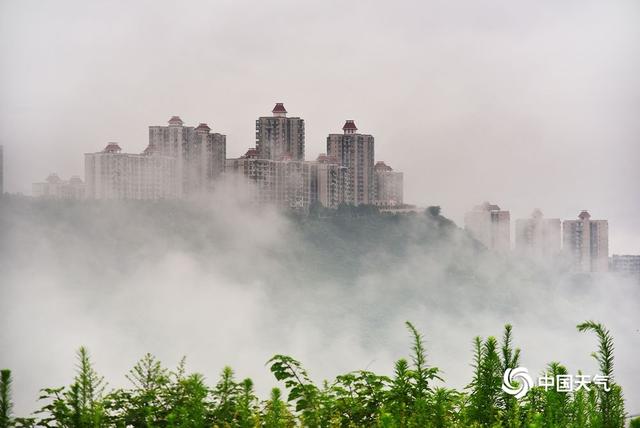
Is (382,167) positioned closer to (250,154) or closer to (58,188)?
(250,154)

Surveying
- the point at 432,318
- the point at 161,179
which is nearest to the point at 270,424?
the point at 161,179

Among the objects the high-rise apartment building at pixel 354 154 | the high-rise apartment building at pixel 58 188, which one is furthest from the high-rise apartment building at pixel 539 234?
the high-rise apartment building at pixel 58 188

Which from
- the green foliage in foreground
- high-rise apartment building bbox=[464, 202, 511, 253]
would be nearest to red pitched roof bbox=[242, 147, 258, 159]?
high-rise apartment building bbox=[464, 202, 511, 253]

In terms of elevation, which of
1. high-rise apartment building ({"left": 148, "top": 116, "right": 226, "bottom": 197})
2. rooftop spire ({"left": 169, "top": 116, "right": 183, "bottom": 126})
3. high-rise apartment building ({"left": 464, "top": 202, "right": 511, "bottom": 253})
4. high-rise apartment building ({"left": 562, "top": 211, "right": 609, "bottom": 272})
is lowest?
high-rise apartment building ({"left": 562, "top": 211, "right": 609, "bottom": 272})

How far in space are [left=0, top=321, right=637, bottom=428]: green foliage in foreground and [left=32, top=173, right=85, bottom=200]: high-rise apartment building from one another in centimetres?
2883

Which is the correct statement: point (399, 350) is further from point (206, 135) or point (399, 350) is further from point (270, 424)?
point (270, 424)

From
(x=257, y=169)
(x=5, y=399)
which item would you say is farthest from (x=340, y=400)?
(x=257, y=169)

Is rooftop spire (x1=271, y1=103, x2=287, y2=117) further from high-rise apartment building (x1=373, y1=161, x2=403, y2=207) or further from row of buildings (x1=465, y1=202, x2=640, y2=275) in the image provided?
row of buildings (x1=465, y1=202, x2=640, y2=275)

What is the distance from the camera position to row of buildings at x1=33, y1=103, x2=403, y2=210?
2650 centimetres

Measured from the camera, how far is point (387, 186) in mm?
34031

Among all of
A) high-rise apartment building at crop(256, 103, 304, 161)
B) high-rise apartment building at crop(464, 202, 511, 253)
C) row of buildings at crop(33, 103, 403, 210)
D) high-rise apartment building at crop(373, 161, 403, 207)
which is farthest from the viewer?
high-rise apartment building at crop(464, 202, 511, 253)

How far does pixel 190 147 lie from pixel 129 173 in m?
3.00

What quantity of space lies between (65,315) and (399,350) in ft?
44.8

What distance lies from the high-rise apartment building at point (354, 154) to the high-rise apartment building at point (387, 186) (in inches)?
10.8
